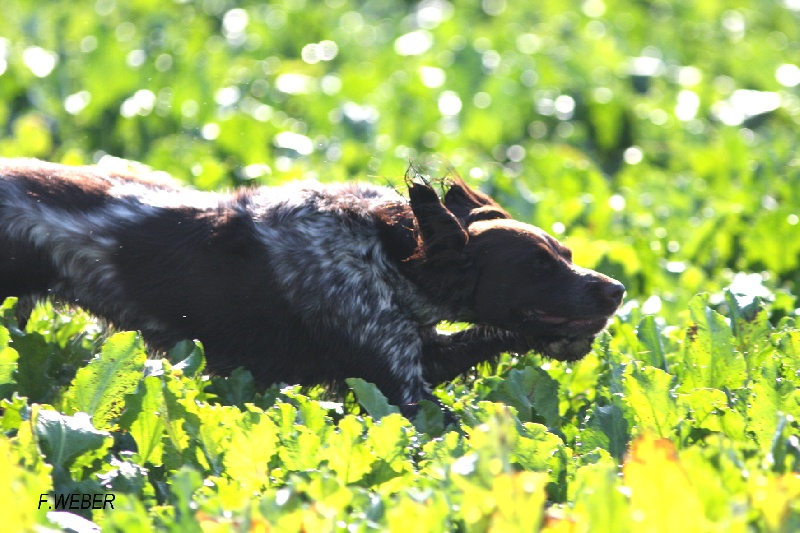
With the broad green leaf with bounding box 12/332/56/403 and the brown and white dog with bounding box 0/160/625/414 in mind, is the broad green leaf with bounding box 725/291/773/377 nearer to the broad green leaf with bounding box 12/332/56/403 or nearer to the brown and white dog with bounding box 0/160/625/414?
the brown and white dog with bounding box 0/160/625/414

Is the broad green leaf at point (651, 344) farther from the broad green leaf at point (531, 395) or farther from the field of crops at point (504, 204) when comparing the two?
the broad green leaf at point (531, 395)

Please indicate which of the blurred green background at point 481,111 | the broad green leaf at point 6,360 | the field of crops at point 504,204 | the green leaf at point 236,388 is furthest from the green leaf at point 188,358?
the blurred green background at point 481,111

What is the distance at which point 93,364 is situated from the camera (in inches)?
189

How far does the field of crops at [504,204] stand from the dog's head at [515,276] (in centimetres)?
24

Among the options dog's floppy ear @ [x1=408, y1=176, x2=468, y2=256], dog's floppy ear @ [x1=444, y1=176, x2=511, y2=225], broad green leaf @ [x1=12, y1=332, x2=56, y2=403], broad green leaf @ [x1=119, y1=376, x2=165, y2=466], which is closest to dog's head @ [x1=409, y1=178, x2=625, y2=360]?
dog's floppy ear @ [x1=408, y1=176, x2=468, y2=256]

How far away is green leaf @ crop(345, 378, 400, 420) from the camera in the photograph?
493 centimetres

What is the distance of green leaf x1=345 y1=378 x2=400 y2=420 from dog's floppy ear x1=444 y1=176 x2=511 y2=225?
1.14 metres

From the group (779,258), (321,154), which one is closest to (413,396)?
(779,258)

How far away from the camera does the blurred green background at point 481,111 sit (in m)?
8.12

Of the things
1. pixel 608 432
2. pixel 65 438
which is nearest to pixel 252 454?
pixel 65 438

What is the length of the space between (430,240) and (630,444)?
53.2 inches

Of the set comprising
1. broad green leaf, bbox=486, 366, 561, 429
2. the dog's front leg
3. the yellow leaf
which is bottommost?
the dog's front leg

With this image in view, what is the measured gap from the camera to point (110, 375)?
479 centimetres

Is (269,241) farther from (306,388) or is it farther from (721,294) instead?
(721,294)
